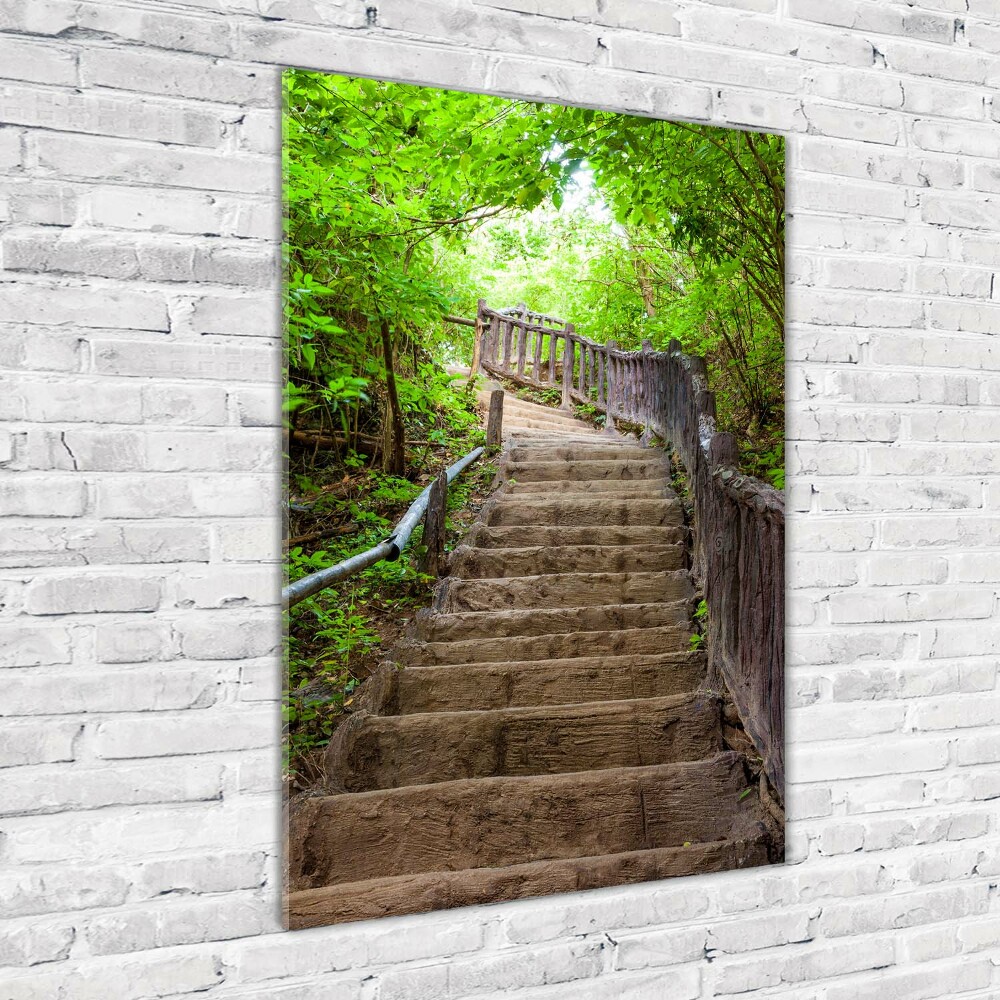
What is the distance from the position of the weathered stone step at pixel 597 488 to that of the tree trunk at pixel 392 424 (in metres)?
0.21

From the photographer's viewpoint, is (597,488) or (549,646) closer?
(549,646)

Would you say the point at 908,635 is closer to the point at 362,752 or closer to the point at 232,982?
the point at 362,752

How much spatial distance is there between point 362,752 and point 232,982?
39 centimetres

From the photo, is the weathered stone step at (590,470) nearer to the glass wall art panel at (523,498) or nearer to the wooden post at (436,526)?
the glass wall art panel at (523,498)

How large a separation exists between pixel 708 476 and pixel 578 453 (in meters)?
0.25

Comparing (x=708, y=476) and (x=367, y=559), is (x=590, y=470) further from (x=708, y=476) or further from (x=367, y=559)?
(x=367, y=559)

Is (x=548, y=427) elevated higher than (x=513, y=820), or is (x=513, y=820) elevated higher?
(x=548, y=427)

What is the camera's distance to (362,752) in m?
1.25

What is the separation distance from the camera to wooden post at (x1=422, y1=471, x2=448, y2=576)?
1.34 meters

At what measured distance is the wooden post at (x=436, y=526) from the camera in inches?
52.7

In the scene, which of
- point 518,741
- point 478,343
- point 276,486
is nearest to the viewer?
point 276,486

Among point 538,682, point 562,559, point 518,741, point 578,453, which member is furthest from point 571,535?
point 518,741

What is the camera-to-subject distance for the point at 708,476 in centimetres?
151

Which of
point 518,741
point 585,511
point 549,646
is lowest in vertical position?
point 518,741
